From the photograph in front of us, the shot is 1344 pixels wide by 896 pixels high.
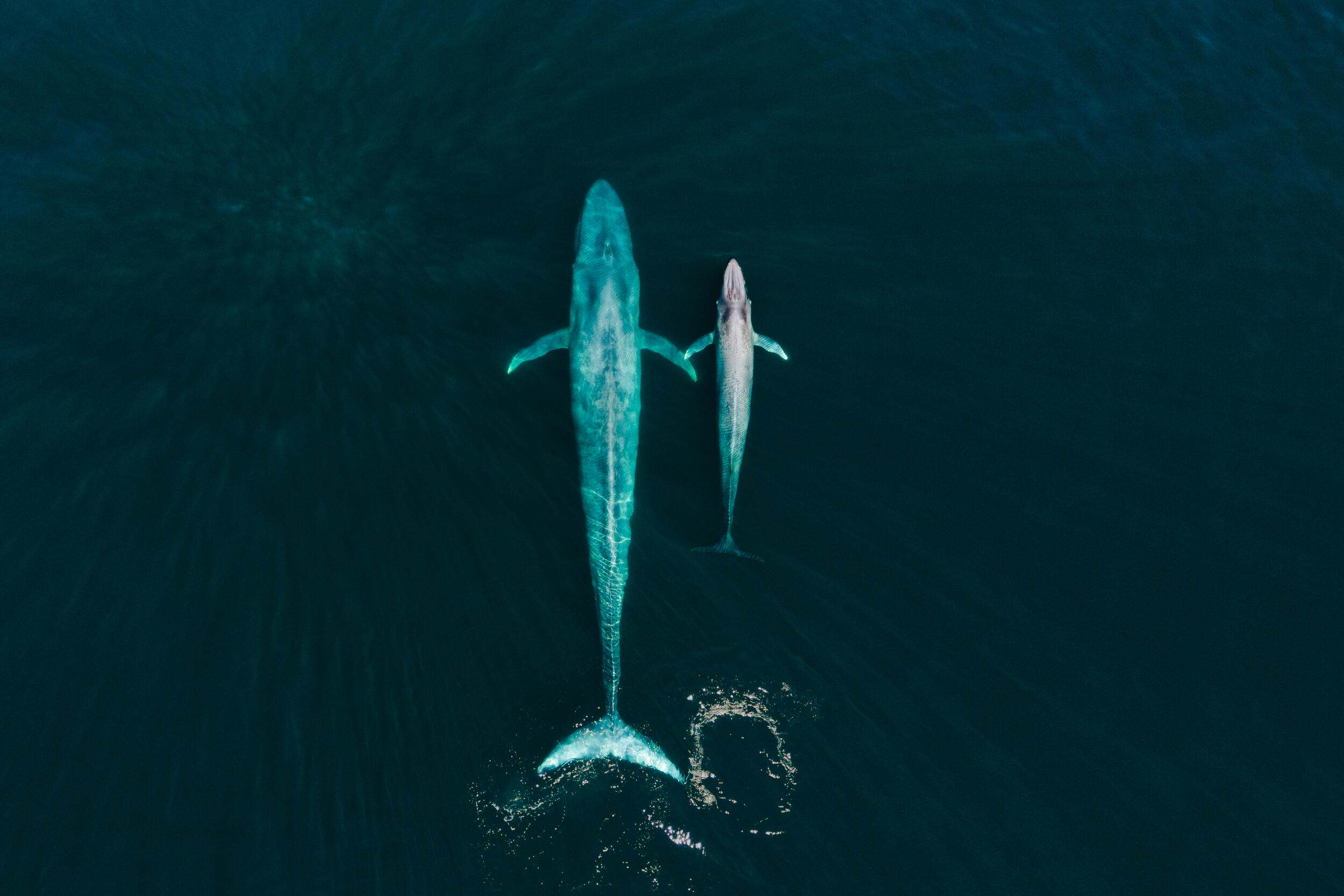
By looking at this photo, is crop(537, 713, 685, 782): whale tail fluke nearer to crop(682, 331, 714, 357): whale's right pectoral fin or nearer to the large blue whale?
the large blue whale

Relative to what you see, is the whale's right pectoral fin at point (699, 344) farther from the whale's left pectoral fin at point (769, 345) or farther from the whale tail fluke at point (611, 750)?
the whale tail fluke at point (611, 750)

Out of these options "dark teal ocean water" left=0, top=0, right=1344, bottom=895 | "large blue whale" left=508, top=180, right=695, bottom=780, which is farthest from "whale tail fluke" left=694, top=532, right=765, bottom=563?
"large blue whale" left=508, top=180, right=695, bottom=780

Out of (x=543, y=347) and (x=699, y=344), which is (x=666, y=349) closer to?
(x=699, y=344)

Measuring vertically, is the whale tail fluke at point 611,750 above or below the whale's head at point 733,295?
below

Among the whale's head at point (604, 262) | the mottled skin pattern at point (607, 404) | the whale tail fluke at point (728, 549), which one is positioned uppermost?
the whale's head at point (604, 262)

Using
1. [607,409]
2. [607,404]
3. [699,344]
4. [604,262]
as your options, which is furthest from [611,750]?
[604,262]

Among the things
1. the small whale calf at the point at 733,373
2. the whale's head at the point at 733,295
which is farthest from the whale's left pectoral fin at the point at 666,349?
the whale's head at the point at 733,295

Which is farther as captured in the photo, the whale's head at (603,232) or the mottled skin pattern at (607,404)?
the whale's head at (603,232)
